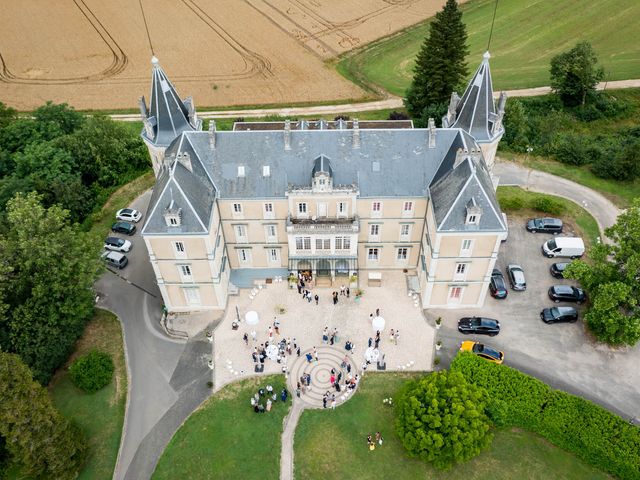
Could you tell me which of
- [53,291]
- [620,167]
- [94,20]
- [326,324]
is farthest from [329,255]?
[94,20]

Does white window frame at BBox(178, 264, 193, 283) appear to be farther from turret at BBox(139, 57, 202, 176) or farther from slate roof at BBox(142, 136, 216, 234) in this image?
turret at BBox(139, 57, 202, 176)

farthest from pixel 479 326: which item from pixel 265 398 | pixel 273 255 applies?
pixel 273 255

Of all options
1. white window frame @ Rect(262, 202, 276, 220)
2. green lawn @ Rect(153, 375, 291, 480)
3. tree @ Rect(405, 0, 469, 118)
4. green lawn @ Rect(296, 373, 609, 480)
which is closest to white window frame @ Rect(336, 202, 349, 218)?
white window frame @ Rect(262, 202, 276, 220)

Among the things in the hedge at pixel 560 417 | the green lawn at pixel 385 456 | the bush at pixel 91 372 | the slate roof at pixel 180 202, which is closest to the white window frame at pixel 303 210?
the slate roof at pixel 180 202

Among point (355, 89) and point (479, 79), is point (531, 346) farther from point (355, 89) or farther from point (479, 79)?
point (355, 89)

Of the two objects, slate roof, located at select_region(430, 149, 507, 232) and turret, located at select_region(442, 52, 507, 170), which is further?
turret, located at select_region(442, 52, 507, 170)

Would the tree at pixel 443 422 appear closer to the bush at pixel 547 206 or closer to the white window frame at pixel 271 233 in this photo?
the white window frame at pixel 271 233

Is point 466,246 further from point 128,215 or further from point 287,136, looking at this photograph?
point 128,215
